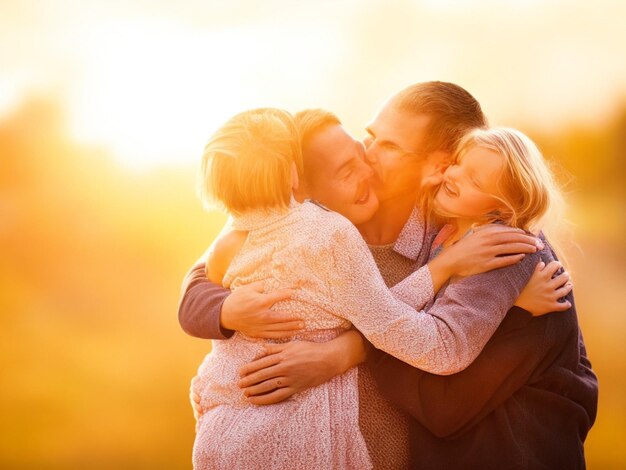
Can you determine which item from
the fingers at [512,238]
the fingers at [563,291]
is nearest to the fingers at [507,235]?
the fingers at [512,238]

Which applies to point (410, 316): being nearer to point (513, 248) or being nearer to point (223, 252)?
point (513, 248)

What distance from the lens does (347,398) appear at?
204 cm

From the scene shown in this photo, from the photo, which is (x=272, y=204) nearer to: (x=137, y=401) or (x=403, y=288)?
(x=403, y=288)

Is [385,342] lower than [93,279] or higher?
higher

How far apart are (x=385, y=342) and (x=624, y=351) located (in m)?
7.20

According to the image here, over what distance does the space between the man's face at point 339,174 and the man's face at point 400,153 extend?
0.08 meters

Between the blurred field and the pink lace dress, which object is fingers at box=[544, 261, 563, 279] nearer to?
the pink lace dress

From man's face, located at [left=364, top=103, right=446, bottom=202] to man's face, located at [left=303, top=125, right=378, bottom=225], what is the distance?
8cm

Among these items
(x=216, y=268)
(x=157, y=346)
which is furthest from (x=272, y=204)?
(x=157, y=346)

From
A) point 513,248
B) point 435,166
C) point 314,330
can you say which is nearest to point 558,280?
point 513,248

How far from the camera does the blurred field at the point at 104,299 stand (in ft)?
27.0

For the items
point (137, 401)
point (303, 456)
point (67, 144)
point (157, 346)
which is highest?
point (303, 456)

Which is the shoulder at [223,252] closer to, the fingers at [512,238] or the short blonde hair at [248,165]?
the short blonde hair at [248,165]

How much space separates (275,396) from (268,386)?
30 mm
